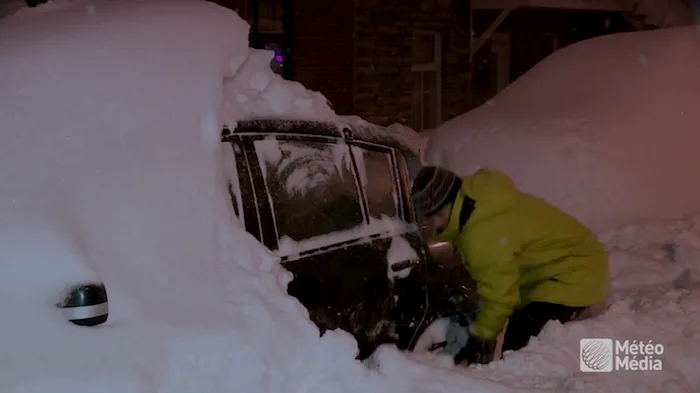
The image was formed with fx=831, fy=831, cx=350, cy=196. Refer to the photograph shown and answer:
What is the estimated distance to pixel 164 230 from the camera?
275cm

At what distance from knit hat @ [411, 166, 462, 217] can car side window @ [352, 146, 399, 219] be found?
0.35ft

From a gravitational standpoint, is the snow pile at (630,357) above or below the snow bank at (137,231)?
below

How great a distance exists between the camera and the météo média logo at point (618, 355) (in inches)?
146

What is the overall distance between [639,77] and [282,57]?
5193mm

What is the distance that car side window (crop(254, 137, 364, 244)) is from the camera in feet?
10.4

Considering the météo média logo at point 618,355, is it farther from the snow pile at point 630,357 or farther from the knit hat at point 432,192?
the knit hat at point 432,192

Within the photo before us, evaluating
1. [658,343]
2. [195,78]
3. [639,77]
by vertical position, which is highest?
[195,78]

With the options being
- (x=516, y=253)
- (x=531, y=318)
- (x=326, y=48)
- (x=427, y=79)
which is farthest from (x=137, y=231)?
(x=427, y=79)

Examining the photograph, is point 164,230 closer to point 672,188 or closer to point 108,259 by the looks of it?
point 108,259

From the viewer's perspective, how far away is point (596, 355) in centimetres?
379

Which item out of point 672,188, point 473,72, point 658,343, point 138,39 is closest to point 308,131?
point 138,39

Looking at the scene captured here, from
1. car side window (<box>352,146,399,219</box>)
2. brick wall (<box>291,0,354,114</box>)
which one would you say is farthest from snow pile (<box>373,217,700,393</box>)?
brick wall (<box>291,0,354,114</box>)

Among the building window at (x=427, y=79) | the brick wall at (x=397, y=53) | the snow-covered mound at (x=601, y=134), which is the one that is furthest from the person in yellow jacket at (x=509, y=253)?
the building window at (x=427, y=79)

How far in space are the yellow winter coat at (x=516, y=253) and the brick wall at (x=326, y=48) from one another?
7.48 m
